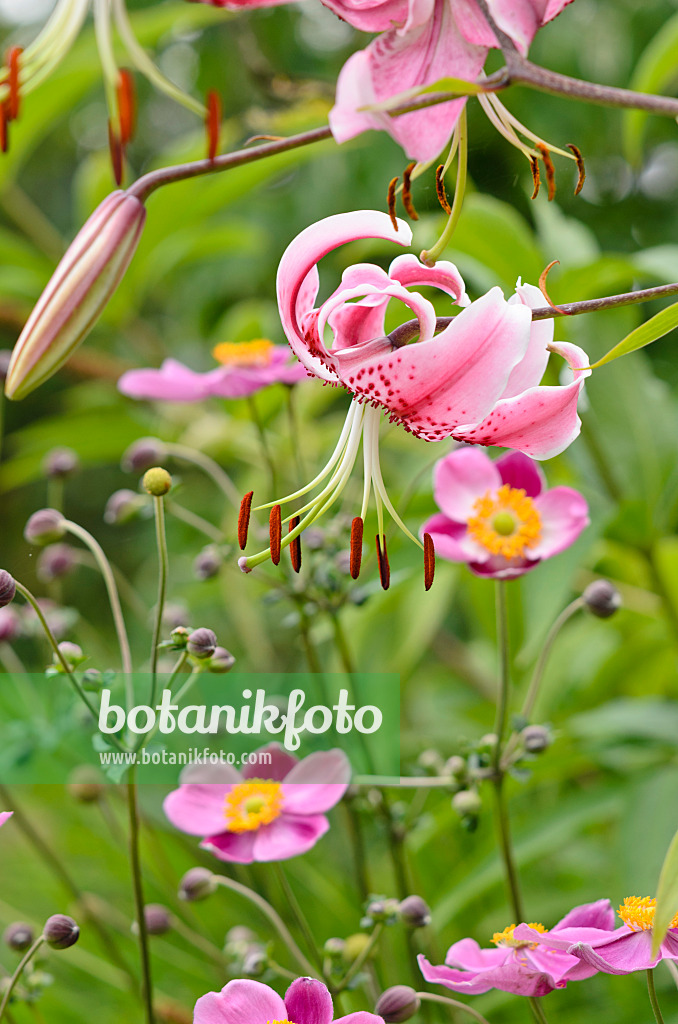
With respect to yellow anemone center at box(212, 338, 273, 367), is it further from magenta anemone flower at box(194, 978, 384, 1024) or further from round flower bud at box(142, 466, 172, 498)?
magenta anemone flower at box(194, 978, 384, 1024)

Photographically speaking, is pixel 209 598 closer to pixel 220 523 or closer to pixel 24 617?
pixel 220 523

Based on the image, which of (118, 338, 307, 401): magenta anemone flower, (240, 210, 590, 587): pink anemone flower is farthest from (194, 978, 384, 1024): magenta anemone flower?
(118, 338, 307, 401): magenta anemone flower

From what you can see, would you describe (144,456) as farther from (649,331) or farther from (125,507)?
(649,331)

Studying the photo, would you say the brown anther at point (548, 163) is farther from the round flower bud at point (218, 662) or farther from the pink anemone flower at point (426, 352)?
the round flower bud at point (218, 662)

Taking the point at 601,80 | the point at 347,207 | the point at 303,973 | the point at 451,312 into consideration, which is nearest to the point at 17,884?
the point at 303,973

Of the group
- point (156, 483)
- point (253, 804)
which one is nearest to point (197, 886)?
point (253, 804)

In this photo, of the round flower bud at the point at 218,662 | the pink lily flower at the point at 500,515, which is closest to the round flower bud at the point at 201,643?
the round flower bud at the point at 218,662
